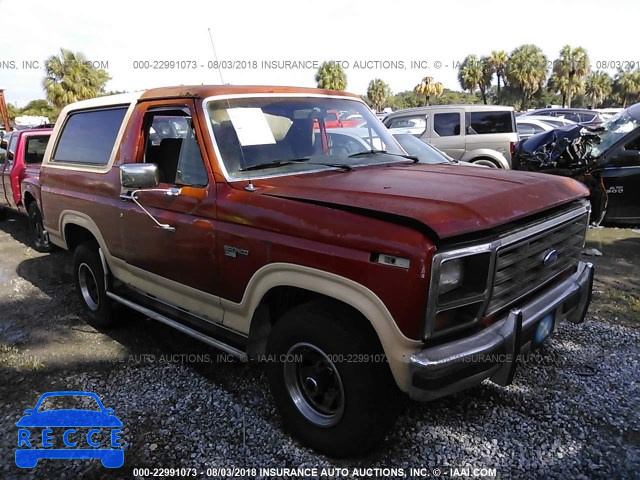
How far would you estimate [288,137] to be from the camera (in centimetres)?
333

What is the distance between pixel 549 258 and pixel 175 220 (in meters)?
2.35

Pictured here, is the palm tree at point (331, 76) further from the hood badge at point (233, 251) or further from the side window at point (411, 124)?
the hood badge at point (233, 251)

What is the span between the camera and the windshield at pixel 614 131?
6.86 m

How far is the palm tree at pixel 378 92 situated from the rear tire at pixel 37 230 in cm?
5072

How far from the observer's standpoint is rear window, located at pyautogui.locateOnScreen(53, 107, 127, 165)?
403cm

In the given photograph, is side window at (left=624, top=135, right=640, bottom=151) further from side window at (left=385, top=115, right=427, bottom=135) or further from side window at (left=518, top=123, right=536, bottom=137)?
side window at (left=518, top=123, right=536, bottom=137)

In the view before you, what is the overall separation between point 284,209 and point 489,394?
76.7 inches

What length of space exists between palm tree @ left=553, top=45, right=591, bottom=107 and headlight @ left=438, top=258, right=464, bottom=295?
1737 inches

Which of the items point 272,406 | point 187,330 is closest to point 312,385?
point 272,406

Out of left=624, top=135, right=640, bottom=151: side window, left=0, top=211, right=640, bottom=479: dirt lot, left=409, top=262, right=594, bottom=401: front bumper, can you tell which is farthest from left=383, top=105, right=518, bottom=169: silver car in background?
left=409, top=262, right=594, bottom=401: front bumper

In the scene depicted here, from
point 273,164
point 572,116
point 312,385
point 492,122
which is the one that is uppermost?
point 572,116

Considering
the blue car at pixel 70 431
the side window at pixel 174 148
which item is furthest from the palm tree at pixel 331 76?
the blue car at pixel 70 431

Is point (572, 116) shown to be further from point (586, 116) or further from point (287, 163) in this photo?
point (287, 163)

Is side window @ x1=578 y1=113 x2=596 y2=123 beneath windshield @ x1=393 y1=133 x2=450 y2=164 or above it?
above
